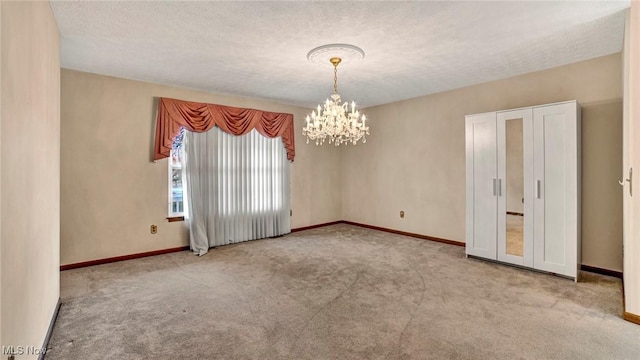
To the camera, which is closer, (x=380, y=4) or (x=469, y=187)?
(x=380, y=4)

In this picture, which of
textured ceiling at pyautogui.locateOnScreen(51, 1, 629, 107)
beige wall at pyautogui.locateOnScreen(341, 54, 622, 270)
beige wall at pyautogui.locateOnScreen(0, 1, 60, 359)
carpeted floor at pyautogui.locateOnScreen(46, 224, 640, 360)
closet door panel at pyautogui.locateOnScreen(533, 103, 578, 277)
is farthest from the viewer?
beige wall at pyautogui.locateOnScreen(341, 54, 622, 270)

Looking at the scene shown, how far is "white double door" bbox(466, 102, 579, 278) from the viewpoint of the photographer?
3.55 meters

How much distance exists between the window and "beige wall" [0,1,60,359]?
2193 millimetres

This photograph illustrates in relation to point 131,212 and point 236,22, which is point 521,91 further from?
point 131,212

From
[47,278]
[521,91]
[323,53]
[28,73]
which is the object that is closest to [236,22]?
[323,53]

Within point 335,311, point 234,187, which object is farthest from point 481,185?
point 234,187

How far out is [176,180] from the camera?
497 centimetres

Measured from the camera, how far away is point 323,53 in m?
3.36

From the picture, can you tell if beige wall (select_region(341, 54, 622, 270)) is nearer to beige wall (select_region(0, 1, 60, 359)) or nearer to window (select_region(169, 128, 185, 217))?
window (select_region(169, 128, 185, 217))

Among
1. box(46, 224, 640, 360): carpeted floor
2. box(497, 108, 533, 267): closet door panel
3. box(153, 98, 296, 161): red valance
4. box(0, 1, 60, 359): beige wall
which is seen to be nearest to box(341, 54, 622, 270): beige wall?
box(497, 108, 533, 267): closet door panel

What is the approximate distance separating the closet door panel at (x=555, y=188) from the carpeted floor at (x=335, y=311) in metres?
0.28

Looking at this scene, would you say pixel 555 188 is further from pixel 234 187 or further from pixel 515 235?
pixel 234 187

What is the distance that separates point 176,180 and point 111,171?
2.94ft

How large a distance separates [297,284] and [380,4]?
2.87 meters
